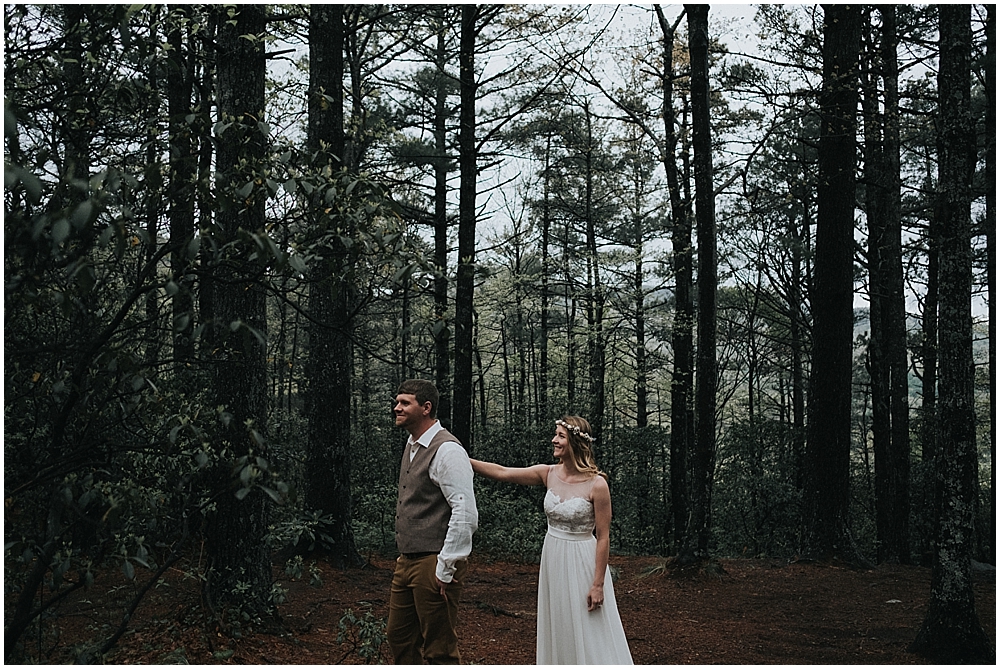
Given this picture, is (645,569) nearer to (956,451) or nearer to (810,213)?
(956,451)

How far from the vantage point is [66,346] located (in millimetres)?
3193

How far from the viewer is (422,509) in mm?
5066

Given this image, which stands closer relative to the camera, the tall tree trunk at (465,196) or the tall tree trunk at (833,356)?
the tall tree trunk at (833,356)

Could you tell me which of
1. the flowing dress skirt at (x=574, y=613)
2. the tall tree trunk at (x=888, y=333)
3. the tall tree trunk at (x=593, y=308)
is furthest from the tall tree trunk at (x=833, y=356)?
the tall tree trunk at (x=593, y=308)

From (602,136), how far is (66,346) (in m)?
20.5

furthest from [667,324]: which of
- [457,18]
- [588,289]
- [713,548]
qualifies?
[457,18]

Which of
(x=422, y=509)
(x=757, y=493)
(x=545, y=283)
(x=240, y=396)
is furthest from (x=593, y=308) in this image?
(x=422, y=509)

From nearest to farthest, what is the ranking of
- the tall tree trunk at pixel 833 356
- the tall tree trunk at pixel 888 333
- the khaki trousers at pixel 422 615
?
1. the khaki trousers at pixel 422 615
2. the tall tree trunk at pixel 833 356
3. the tall tree trunk at pixel 888 333

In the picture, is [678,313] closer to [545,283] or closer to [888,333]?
[888,333]

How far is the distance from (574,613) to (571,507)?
710mm

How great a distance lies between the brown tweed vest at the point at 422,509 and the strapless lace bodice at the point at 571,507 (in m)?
0.94

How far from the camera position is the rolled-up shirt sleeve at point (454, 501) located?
482 cm

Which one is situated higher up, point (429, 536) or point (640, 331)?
point (640, 331)

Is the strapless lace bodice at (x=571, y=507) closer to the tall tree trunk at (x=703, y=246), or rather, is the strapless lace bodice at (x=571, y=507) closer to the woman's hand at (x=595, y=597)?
Result: the woman's hand at (x=595, y=597)
